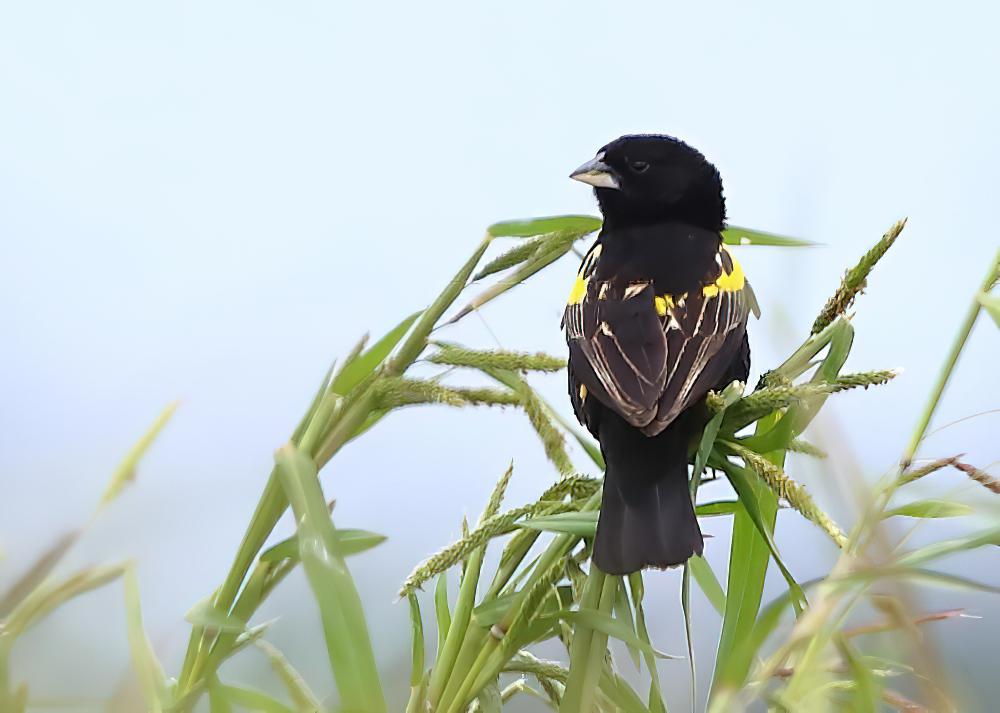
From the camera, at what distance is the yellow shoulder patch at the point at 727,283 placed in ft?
5.04

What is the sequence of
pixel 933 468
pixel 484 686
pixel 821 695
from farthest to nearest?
1. pixel 484 686
2. pixel 933 468
3. pixel 821 695

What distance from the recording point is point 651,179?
6.42 feet

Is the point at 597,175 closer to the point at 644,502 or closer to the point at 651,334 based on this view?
the point at 651,334

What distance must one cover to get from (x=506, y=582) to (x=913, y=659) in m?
0.49

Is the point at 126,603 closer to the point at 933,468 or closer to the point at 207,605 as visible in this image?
the point at 207,605

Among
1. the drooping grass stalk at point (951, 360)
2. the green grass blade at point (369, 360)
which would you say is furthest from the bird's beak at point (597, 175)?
the drooping grass stalk at point (951, 360)

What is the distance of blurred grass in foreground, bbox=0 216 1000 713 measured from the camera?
2.31 feet

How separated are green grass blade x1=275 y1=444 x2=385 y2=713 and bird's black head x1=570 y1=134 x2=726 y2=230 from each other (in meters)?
1.29

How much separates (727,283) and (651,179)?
0.44 meters

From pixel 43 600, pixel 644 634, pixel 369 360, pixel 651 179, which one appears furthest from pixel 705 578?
pixel 651 179

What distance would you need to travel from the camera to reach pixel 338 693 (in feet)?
2.28

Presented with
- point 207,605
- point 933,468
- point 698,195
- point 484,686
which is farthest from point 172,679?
point 698,195

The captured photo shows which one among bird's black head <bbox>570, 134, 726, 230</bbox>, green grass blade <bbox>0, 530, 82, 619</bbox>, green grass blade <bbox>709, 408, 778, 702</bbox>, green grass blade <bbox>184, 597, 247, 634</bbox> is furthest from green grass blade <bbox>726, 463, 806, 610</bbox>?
bird's black head <bbox>570, 134, 726, 230</bbox>

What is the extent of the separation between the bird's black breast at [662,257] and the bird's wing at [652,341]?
0.06 feet
